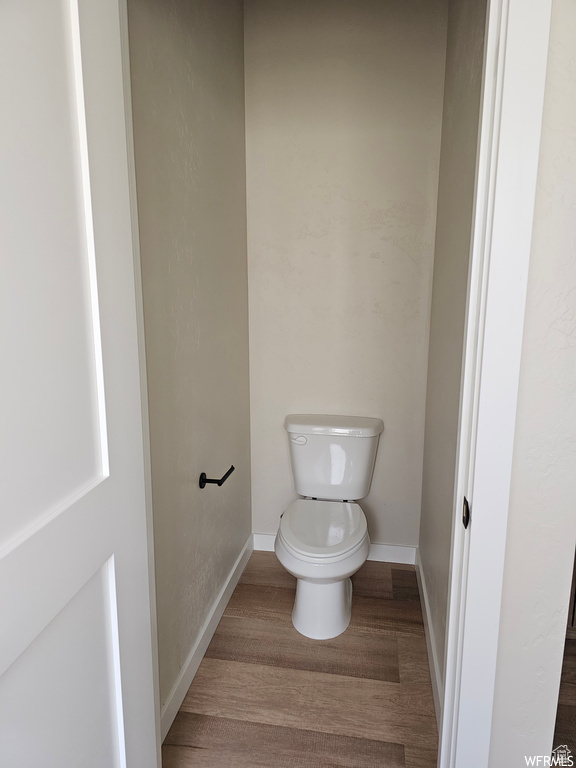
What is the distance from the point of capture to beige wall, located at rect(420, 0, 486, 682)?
1449 millimetres

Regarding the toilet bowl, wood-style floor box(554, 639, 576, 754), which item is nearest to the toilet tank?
Answer: the toilet bowl

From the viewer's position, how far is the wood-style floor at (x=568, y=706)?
1505mm

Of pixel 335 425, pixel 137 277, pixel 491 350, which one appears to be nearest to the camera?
pixel 491 350

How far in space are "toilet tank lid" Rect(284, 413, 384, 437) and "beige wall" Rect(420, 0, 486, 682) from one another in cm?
25

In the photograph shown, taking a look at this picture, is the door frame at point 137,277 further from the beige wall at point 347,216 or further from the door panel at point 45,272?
the beige wall at point 347,216

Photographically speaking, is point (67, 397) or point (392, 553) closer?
point (67, 397)

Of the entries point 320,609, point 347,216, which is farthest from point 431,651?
point 347,216

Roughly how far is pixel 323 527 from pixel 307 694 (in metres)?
0.58


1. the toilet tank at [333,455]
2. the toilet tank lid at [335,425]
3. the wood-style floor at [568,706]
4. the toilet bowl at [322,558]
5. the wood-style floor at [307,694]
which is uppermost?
the toilet tank lid at [335,425]

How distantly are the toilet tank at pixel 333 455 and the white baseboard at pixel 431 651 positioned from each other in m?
0.47

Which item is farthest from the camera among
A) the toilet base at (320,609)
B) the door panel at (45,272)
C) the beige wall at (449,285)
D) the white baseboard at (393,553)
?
the white baseboard at (393,553)

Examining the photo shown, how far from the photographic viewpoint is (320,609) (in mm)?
1959

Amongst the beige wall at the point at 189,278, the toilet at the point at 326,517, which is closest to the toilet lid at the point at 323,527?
the toilet at the point at 326,517

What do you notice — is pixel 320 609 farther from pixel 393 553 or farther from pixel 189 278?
pixel 189 278
